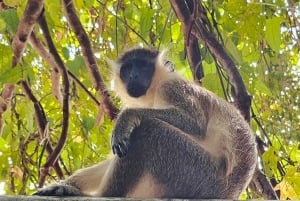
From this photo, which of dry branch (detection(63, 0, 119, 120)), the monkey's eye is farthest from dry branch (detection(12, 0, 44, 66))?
the monkey's eye

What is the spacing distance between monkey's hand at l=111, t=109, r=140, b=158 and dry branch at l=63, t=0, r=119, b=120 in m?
1.17

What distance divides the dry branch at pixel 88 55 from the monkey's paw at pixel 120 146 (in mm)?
1541

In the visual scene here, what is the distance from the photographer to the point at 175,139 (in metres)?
4.52

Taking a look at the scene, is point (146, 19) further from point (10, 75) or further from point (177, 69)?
point (10, 75)

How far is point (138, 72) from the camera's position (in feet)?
20.1

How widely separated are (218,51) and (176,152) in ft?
4.48

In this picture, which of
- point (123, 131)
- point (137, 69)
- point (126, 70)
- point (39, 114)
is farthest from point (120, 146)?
point (126, 70)

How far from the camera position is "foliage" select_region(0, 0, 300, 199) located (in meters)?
5.53

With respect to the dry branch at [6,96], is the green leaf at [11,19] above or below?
above

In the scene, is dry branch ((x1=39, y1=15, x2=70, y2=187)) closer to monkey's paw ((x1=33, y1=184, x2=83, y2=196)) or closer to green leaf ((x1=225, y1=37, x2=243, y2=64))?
monkey's paw ((x1=33, y1=184, x2=83, y2=196))

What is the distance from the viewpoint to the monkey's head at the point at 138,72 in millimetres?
5855

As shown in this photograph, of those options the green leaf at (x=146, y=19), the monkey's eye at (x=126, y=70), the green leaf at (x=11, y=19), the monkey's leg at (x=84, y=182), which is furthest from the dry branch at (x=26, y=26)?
the monkey's eye at (x=126, y=70)

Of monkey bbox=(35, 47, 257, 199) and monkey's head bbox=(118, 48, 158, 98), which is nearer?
monkey bbox=(35, 47, 257, 199)

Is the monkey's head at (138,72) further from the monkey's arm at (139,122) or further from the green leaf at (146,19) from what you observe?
the monkey's arm at (139,122)
